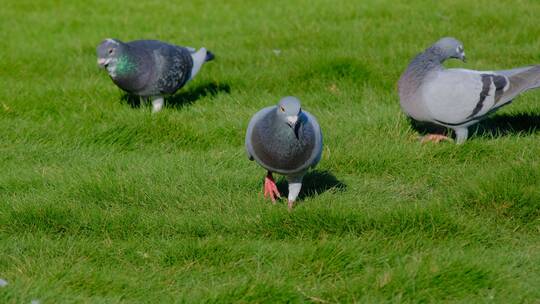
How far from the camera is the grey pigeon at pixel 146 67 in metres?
6.18

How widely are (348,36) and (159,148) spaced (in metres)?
3.26

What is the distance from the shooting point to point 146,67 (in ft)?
20.6

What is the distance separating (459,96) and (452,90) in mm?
63

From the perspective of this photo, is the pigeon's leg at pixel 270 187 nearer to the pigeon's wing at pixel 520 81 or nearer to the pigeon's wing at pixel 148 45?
the pigeon's wing at pixel 520 81

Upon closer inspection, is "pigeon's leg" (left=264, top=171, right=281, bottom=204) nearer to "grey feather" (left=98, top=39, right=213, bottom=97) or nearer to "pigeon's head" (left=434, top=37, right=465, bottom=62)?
"pigeon's head" (left=434, top=37, right=465, bottom=62)

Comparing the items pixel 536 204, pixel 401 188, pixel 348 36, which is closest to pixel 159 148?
pixel 401 188

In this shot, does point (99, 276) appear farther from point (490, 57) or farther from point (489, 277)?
point (490, 57)

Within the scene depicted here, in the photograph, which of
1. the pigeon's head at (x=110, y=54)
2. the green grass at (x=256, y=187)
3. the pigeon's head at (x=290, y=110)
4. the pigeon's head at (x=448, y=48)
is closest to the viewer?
the green grass at (x=256, y=187)

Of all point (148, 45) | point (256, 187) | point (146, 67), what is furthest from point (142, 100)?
point (256, 187)

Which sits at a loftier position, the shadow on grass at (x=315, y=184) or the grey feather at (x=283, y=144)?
the grey feather at (x=283, y=144)

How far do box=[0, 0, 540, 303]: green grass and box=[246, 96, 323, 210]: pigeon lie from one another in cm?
28

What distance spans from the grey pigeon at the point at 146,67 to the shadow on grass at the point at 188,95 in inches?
6.6

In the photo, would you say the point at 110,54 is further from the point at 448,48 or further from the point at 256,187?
the point at 448,48

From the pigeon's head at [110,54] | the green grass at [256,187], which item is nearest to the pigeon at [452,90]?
the green grass at [256,187]
